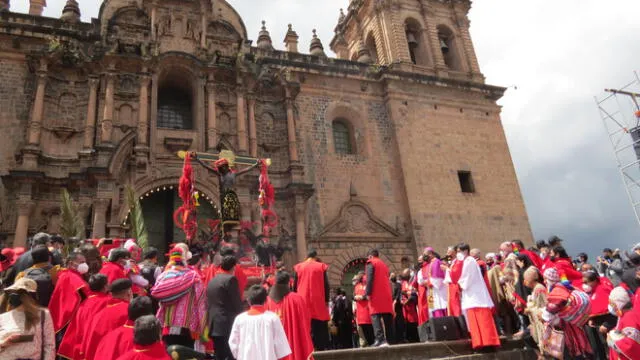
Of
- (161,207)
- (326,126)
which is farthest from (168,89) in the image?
(326,126)

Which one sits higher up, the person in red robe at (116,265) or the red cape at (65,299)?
the person in red robe at (116,265)

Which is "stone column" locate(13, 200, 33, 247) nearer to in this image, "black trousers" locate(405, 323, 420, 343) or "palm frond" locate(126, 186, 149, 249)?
"palm frond" locate(126, 186, 149, 249)

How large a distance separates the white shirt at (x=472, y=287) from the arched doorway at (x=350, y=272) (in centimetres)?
1006

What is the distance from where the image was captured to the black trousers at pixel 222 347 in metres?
4.94

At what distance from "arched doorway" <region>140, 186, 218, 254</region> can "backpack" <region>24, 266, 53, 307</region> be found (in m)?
11.0

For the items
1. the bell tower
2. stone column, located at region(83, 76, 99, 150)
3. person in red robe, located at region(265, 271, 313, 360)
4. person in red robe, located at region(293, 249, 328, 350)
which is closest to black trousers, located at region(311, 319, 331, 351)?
person in red robe, located at region(293, 249, 328, 350)

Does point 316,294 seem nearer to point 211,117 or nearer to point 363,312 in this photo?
point 363,312

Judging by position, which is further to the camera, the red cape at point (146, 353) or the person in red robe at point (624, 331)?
the person in red robe at point (624, 331)

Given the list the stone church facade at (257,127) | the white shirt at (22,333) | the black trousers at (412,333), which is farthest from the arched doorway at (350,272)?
the white shirt at (22,333)

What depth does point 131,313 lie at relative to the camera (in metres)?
3.58

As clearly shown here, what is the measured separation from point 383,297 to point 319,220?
991cm

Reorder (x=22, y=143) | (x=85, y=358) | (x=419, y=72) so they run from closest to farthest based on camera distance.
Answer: (x=85, y=358)
(x=22, y=143)
(x=419, y=72)

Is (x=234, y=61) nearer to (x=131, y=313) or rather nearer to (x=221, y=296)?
(x=221, y=296)

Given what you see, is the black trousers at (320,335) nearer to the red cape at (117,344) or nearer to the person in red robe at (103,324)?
the person in red robe at (103,324)
